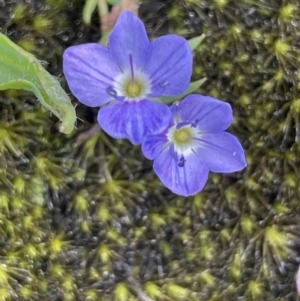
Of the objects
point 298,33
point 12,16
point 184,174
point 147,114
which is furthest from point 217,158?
point 12,16

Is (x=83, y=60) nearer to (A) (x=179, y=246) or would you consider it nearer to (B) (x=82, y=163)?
(B) (x=82, y=163)

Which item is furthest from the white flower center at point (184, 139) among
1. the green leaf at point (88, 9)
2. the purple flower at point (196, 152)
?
the green leaf at point (88, 9)

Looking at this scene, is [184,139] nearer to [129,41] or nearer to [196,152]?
[196,152]

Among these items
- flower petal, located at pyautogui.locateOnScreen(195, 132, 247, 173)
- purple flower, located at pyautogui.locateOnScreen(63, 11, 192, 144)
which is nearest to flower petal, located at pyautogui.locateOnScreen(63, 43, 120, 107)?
purple flower, located at pyautogui.locateOnScreen(63, 11, 192, 144)

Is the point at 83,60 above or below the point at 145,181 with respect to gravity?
above

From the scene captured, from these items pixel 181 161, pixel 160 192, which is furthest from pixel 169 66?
pixel 160 192

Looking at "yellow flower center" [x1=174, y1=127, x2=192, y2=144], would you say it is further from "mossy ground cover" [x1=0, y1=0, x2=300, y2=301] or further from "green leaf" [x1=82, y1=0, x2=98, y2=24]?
"green leaf" [x1=82, y1=0, x2=98, y2=24]

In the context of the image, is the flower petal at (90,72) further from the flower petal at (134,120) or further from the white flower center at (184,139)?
the white flower center at (184,139)
